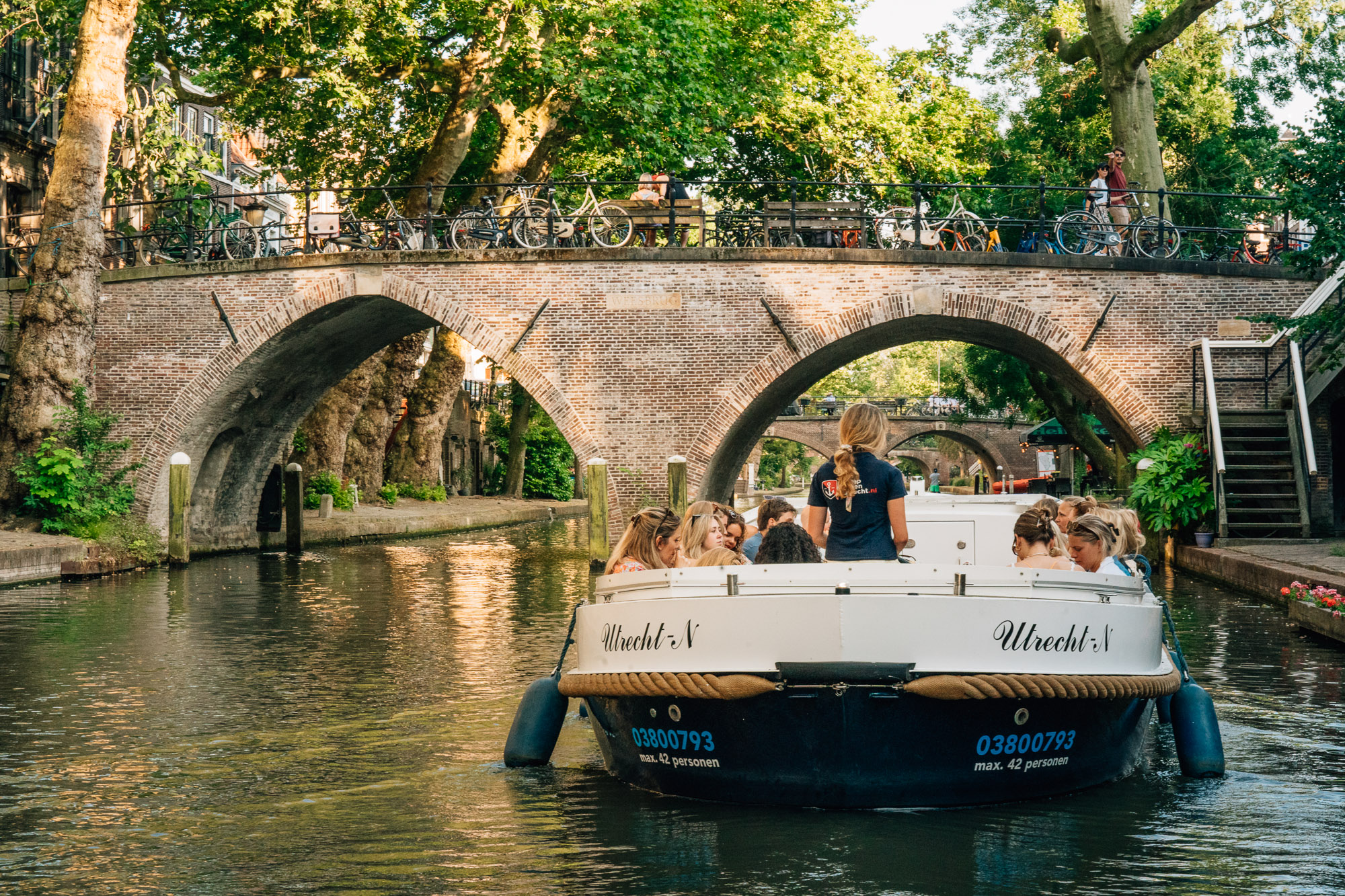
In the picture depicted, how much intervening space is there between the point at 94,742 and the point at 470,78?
66.2ft

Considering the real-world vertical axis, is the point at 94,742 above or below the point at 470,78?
below

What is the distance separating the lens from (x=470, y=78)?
26.8 m

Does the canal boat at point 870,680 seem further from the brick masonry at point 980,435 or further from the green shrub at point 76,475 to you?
the brick masonry at point 980,435

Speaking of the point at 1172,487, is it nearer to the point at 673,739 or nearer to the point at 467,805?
the point at 673,739

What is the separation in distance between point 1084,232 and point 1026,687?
17190mm

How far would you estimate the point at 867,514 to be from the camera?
692cm

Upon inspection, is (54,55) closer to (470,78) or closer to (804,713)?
(470,78)

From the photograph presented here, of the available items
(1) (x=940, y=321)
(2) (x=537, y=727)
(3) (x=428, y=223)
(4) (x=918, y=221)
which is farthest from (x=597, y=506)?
(2) (x=537, y=727)

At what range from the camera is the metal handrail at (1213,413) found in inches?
781

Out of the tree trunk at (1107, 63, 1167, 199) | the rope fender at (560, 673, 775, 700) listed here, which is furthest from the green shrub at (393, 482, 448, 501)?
the rope fender at (560, 673, 775, 700)

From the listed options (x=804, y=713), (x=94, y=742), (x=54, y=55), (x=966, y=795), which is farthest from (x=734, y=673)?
(x=54, y=55)

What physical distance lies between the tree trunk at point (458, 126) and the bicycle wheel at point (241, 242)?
12.4 ft

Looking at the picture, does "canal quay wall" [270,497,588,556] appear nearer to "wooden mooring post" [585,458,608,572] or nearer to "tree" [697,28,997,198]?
"wooden mooring post" [585,458,608,572]

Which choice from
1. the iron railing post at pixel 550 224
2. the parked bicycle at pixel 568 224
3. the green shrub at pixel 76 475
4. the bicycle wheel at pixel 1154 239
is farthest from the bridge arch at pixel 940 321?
the green shrub at pixel 76 475
